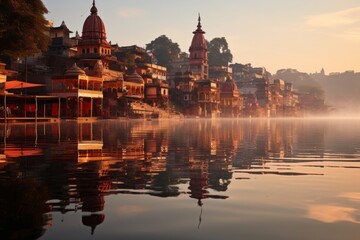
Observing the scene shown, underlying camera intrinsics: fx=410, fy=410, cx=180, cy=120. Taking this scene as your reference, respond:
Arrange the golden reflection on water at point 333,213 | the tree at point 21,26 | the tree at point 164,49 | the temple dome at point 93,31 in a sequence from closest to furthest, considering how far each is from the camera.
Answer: the golden reflection on water at point 333,213, the tree at point 21,26, the temple dome at point 93,31, the tree at point 164,49

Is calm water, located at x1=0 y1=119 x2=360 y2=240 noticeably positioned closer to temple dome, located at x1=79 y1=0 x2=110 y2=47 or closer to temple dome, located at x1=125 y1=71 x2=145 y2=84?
temple dome, located at x1=125 y1=71 x2=145 y2=84

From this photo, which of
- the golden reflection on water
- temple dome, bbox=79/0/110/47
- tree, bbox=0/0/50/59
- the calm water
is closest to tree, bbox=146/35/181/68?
temple dome, bbox=79/0/110/47

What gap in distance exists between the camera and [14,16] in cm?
2894

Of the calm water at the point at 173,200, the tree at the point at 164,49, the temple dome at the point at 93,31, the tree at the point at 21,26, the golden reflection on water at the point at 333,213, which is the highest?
the tree at the point at 164,49

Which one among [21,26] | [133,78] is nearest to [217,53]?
[133,78]

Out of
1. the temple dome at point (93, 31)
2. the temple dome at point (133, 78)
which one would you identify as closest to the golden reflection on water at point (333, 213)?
the temple dome at point (133, 78)

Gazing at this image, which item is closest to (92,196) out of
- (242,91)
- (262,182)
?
Result: (262,182)

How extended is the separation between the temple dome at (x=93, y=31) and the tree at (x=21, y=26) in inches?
1681

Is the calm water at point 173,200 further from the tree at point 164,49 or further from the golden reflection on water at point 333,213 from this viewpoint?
the tree at point 164,49

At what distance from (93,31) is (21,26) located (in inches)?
1899

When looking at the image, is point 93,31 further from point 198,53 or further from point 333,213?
point 333,213

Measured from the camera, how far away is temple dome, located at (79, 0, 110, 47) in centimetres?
7450

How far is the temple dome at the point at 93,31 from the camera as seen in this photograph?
74.5 meters

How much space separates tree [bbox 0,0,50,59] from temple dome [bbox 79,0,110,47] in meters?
42.7
